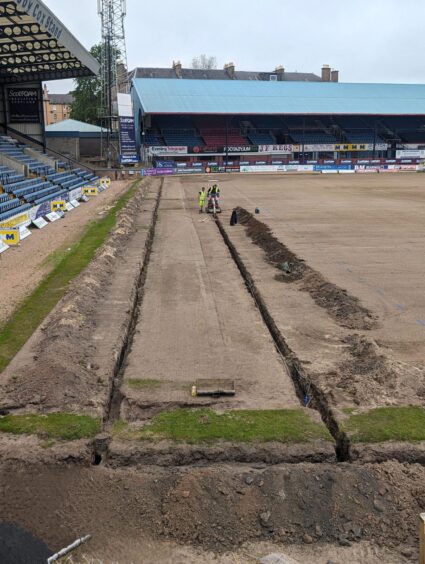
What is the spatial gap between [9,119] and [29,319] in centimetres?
4528

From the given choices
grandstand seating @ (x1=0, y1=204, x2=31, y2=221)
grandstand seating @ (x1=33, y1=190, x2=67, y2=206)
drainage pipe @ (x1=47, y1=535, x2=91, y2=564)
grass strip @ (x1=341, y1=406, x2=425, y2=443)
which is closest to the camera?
drainage pipe @ (x1=47, y1=535, x2=91, y2=564)

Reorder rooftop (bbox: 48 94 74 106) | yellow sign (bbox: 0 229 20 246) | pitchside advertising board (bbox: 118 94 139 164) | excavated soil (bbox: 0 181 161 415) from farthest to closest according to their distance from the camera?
rooftop (bbox: 48 94 74 106), pitchside advertising board (bbox: 118 94 139 164), yellow sign (bbox: 0 229 20 246), excavated soil (bbox: 0 181 161 415)

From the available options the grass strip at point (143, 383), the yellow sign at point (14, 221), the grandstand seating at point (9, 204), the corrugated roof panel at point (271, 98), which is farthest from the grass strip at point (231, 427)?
the corrugated roof panel at point (271, 98)

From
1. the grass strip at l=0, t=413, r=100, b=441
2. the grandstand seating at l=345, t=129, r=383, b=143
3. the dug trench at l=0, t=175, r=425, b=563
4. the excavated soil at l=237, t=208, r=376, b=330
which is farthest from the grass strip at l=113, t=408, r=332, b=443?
the grandstand seating at l=345, t=129, r=383, b=143

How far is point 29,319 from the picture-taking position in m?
12.9

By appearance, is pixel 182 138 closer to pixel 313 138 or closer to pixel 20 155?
pixel 313 138

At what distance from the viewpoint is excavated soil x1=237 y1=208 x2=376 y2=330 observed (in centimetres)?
1335

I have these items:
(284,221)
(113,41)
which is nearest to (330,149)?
(113,41)

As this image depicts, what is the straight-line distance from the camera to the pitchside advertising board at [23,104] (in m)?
49.8

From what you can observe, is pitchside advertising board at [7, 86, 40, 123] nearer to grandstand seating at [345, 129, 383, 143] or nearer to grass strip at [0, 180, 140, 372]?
grass strip at [0, 180, 140, 372]

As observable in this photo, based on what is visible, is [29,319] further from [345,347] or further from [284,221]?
[284,221]

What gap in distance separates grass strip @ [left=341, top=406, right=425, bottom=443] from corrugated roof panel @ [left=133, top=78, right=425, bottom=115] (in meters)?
71.2

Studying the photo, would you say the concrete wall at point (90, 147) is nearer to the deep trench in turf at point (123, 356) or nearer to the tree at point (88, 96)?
the tree at point (88, 96)

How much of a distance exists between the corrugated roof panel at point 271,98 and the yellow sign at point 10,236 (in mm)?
55525
